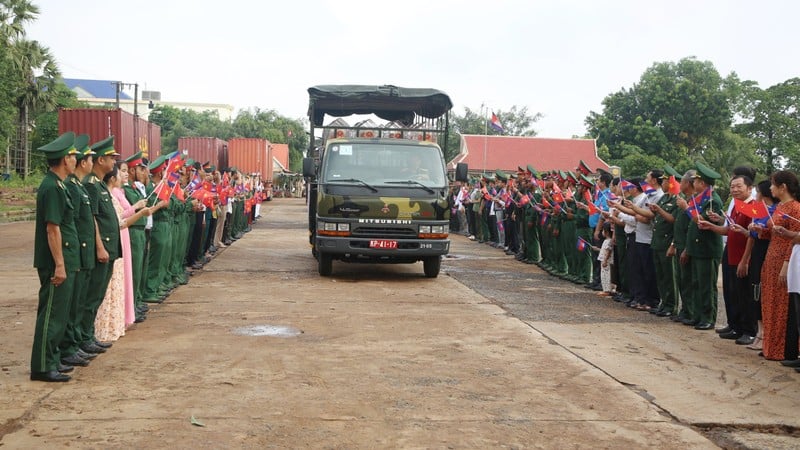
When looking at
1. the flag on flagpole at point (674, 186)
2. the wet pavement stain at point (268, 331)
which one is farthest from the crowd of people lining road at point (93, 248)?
the flag on flagpole at point (674, 186)

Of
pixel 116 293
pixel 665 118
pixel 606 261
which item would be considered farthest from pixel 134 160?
pixel 665 118

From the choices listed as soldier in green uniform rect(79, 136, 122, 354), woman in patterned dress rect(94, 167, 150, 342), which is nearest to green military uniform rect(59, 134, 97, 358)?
soldier in green uniform rect(79, 136, 122, 354)

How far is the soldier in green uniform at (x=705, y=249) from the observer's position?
1007cm

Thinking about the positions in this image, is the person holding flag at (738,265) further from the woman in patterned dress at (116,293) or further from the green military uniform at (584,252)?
the woman in patterned dress at (116,293)

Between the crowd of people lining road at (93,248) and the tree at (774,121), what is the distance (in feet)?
175

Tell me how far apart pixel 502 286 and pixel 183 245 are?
200 inches

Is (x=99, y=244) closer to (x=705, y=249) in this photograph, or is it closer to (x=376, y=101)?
(x=705, y=249)

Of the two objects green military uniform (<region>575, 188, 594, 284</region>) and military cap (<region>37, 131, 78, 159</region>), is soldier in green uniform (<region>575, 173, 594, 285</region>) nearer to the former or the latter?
green military uniform (<region>575, 188, 594, 284</region>)

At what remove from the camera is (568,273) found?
15.4m

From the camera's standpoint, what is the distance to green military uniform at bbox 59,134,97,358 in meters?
6.99

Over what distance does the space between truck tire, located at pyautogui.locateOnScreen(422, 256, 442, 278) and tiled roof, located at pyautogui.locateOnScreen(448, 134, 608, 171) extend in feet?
129

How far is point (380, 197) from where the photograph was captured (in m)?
13.3

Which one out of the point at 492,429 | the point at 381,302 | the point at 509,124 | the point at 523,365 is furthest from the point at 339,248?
the point at 509,124

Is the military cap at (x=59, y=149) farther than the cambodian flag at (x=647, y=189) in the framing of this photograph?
No
